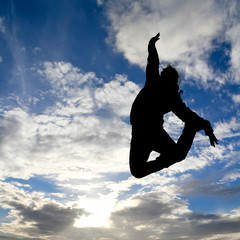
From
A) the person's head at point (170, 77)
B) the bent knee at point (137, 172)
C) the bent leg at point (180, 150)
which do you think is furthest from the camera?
the person's head at point (170, 77)

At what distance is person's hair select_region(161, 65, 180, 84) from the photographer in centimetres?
471

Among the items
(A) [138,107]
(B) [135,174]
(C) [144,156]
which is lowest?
(B) [135,174]

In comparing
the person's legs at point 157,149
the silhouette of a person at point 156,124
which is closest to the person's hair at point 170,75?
the silhouette of a person at point 156,124

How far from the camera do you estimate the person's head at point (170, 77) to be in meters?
4.61

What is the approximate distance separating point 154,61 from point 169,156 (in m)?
1.90

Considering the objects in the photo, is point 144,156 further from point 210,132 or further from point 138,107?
point 210,132

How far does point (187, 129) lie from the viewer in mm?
4410

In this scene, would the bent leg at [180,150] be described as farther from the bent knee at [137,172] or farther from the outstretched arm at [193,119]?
the bent knee at [137,172]

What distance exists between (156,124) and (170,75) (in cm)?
114

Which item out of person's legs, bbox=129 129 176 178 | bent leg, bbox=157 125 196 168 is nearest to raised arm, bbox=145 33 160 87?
person's legs, bbox=129 129 176 178

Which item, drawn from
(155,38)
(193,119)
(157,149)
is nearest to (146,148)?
(157,149)

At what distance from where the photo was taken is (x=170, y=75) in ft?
15.8

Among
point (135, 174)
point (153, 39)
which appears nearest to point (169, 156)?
point (135, 174)

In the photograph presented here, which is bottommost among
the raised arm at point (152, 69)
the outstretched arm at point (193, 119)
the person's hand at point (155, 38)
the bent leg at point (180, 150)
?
the bent leg at point (180, 150)
